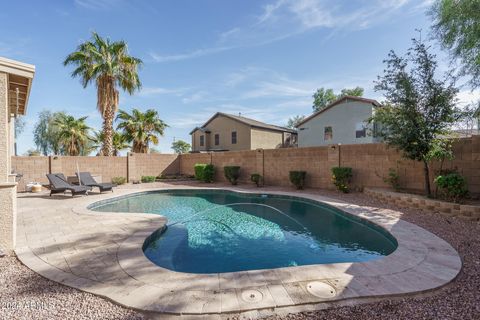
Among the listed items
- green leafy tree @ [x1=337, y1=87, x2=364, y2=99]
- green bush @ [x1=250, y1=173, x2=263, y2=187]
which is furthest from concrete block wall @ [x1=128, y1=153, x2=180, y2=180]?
green leafy tree @ [x1=337, y1=87, x2=364, y2=99]

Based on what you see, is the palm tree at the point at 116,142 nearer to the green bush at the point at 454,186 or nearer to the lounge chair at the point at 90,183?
the lounge chair at the point at 90,183

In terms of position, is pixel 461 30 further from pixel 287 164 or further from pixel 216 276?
pixel 216 276

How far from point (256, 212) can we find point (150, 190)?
742 cm

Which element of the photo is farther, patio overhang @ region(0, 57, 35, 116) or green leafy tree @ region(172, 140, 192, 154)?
green leafy tree @ region(172, 140, 192, 154)

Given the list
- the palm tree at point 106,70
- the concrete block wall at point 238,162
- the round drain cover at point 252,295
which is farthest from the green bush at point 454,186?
the palm tree at point 106,70

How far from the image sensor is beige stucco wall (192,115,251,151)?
24.1 m

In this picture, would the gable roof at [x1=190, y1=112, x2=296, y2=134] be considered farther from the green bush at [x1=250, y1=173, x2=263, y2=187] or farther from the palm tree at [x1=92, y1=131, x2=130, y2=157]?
the green bush at [x1=250, y1=173, x2=263, y2=187]

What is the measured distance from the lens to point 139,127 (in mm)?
21188

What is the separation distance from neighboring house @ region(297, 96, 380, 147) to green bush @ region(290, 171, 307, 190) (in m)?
8.21

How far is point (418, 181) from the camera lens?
9141 millimetres

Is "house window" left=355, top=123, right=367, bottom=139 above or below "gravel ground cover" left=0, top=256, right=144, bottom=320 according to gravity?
above

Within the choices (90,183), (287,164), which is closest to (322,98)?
(287,164)

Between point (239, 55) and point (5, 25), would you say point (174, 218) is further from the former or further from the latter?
point (239, 55)

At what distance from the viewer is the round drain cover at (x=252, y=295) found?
112 inches
